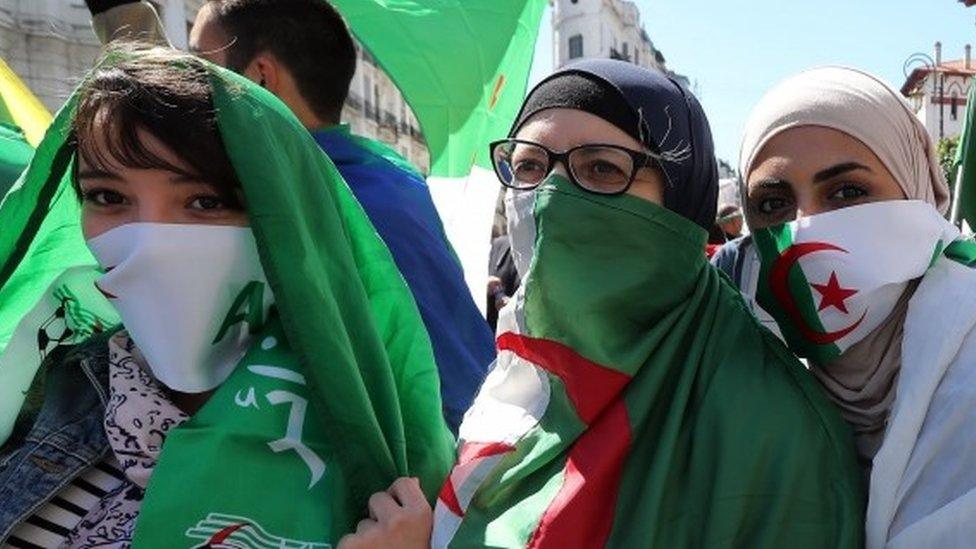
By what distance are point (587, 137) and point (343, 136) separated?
38.2 inches

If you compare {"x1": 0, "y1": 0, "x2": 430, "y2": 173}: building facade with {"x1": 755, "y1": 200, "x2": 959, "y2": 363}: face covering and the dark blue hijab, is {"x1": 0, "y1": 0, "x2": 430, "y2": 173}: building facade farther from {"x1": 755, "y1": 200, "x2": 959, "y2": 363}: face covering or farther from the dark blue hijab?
{"x1": 755, "y1": 200, "x2": 959, "y2": 363}: face covering

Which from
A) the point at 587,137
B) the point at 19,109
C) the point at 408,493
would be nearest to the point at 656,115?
the point at 587,137

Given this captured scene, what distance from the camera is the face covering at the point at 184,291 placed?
158 cm

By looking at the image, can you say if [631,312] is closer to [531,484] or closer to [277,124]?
[531,484]

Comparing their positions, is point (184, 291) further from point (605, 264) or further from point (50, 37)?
→ point (50, 37)

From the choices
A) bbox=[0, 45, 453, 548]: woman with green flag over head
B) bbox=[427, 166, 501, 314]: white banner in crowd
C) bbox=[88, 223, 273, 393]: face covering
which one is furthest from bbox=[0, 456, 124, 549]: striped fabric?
bbox=[427, 166, 501, 314]: white banner in crowd

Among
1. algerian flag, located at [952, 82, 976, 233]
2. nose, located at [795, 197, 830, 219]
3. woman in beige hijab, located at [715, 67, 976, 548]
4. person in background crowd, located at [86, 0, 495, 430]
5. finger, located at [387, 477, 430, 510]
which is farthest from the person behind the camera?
algerian flag, located at [952, 82, 976, 233]

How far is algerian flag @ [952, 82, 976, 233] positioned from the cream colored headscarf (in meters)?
1.34

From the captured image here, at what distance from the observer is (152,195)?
1606mm

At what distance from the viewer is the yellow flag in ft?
9.13

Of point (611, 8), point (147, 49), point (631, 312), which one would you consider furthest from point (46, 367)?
point (611, 8)

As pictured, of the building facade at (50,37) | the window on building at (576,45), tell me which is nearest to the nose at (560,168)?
the building facade at (50,37)

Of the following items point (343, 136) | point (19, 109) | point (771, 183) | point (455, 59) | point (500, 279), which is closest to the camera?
point (771, 183)

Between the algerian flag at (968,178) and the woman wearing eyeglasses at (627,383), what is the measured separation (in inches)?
60.4
